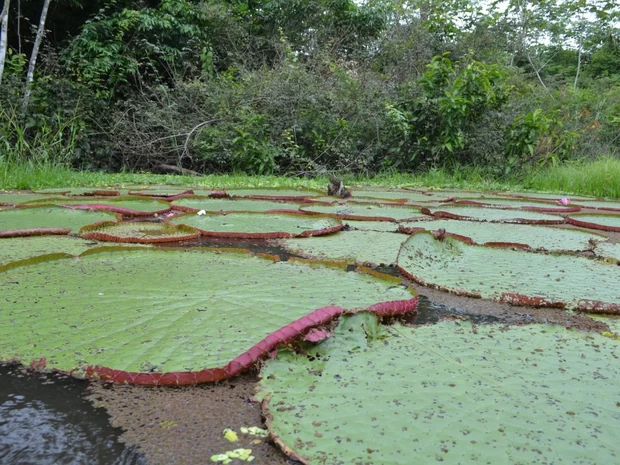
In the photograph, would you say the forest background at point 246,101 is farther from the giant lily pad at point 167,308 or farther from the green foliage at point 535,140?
the giant lily pad at point 167,308

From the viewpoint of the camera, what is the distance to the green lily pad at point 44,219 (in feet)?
6.56

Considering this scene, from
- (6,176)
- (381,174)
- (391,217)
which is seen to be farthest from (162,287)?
(381,174)

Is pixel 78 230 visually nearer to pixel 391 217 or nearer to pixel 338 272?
pixel 338 272

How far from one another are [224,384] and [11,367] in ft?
1.21

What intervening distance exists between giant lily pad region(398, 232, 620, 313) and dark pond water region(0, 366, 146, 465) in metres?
0.99

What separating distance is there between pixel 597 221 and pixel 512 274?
5.96 ft

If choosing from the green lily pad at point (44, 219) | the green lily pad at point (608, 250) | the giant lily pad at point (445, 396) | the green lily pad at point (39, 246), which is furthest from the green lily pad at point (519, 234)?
the green lily pad at point (44, 219)

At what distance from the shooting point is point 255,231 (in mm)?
2295

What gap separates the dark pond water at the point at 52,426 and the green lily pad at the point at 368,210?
6.66 feet

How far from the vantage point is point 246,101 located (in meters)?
6.96

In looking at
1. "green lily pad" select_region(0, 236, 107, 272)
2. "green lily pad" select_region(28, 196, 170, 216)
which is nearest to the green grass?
"green lily pad" select_region(28, 196, 170, 216)

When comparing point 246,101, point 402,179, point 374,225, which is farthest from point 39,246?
point 246,101

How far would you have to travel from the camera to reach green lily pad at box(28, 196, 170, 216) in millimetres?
2674

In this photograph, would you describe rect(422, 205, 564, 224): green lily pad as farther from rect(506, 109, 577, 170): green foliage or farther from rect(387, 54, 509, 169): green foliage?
rect(506, 109, 577, 170): green foliage
